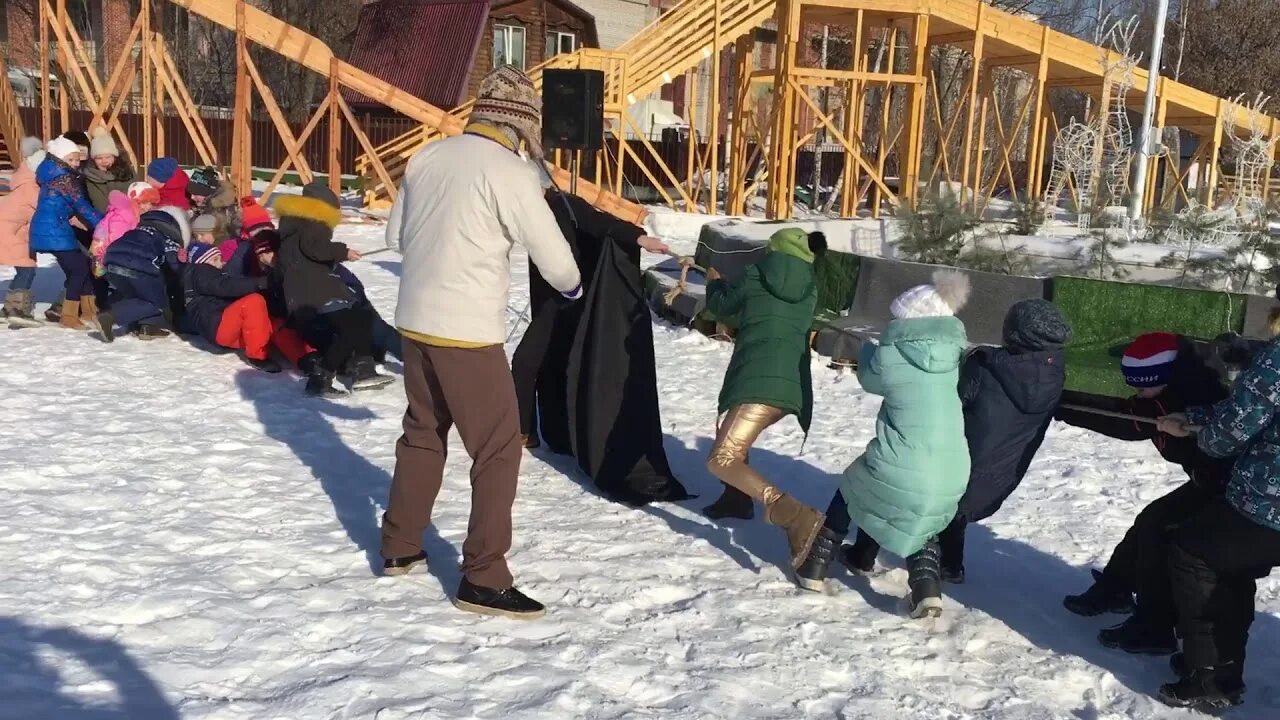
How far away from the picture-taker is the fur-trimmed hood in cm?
738

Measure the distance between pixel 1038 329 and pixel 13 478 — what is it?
4.48 m

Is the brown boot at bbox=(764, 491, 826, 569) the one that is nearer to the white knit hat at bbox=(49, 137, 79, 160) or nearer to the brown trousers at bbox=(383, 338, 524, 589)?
the brown trousers at bbox=(383, 338, 524, 589)

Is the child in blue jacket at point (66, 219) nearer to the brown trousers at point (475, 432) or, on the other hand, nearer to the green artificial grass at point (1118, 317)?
the brown trousers at point (475, 432)

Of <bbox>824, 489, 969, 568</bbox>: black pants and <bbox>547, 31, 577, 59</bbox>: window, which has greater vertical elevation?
<bbox>547, 31, 577, 59</bbox>: window

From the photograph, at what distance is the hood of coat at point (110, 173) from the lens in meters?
8.95

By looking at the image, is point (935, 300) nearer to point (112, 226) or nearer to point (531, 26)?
point (112, 226)

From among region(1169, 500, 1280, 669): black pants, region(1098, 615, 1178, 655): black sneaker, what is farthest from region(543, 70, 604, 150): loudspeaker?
region(1169, 500, 1280, 669): black pants

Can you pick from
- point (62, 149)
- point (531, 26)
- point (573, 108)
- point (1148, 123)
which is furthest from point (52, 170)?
point (531, 26)

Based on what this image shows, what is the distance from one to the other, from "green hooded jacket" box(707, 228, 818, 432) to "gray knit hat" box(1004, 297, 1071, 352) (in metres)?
0.92

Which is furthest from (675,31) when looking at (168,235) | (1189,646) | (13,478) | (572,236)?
(1189,646)

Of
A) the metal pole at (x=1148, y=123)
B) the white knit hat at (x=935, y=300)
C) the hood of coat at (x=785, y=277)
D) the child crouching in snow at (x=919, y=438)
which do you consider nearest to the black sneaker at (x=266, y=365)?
the hood of coat at (x=785, y=277)

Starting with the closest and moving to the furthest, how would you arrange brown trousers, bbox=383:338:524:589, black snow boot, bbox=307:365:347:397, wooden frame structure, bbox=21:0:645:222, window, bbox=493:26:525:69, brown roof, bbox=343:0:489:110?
brown trousers, bbox=383:338:524:589 < black snow boot, bbox=307:365:347:397 < wooden frame structure, bbox=21:0:645:222 < brown roof, bbox=343:0:489:110 < window, bbox=493:26:525:69

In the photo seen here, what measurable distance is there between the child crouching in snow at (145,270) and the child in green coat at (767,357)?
5.26 metres

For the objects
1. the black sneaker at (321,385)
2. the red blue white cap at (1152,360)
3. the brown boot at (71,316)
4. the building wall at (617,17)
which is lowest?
the black sneaker at (321,385)
